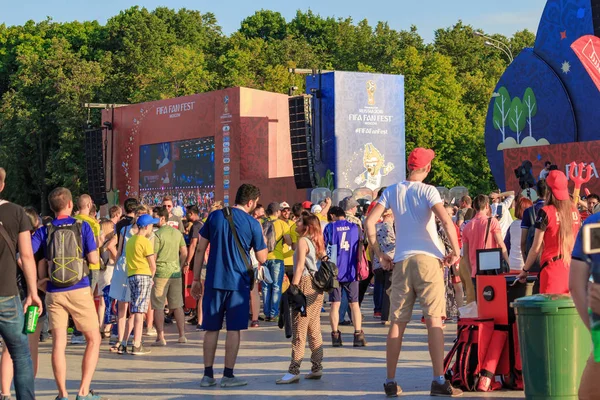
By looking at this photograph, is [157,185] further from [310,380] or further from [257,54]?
[310,380]

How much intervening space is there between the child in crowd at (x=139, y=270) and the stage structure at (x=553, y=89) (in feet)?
57.6

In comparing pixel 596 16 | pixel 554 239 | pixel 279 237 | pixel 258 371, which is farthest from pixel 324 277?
pixel 596 16

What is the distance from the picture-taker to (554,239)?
26.6 feet

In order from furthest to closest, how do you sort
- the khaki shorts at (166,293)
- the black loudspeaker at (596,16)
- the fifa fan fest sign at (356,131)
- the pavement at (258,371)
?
the fifa fan fest sign at (356,131)
the black loudspeaker at (596,16)
the khaki shorts at (166,293)
the pavement at (258,371)

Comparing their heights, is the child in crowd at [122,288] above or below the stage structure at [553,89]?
below

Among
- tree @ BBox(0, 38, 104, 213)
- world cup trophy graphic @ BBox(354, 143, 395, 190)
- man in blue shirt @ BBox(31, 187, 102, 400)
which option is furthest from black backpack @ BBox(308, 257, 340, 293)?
tree @ BBox(0, 38, 104, 213)

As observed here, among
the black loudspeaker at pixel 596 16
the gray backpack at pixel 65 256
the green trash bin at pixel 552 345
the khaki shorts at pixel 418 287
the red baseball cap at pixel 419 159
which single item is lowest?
the green trash bin at pixel 552 345

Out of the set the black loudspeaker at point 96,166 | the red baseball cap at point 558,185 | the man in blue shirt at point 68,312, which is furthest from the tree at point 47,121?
the red baseball cap at point 558,185

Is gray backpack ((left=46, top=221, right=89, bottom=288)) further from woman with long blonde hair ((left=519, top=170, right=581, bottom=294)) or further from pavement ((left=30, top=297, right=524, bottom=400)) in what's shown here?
woman with long blonde hair ((left=519, top=170, right=581, bottom=294))

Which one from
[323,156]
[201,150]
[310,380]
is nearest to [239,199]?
[310,380]

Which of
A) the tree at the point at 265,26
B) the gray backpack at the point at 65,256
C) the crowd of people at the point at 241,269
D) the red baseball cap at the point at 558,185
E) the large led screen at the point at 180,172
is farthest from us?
the tree at the point at 265,26

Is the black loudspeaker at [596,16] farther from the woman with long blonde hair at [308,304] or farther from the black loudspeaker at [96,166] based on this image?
the black loudspeaker at [96,166]

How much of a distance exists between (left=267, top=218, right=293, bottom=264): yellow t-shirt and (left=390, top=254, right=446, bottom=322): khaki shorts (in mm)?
6781

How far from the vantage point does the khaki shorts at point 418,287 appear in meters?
7.82
